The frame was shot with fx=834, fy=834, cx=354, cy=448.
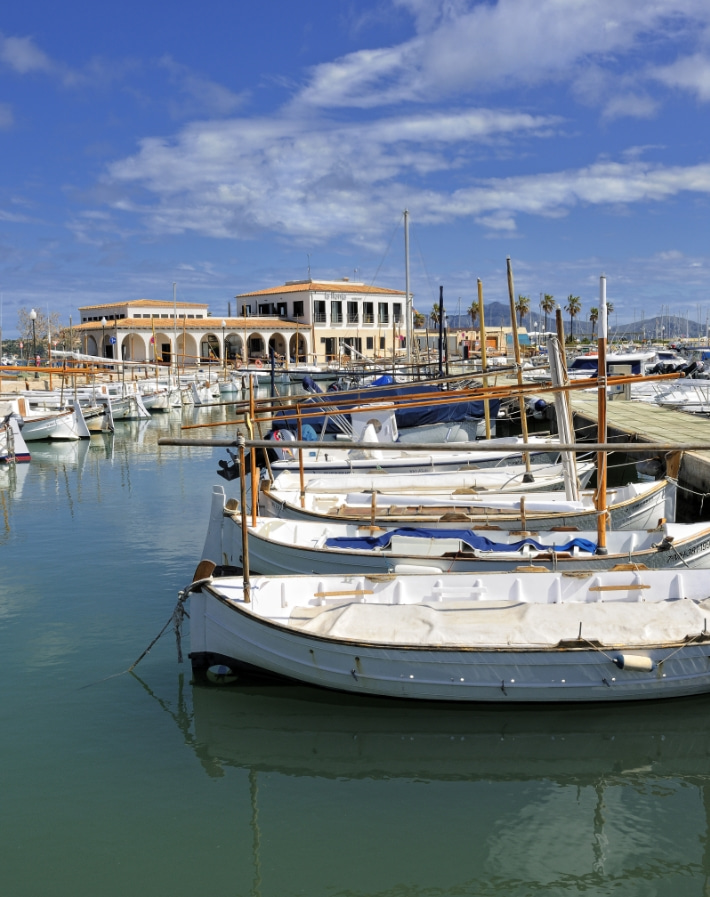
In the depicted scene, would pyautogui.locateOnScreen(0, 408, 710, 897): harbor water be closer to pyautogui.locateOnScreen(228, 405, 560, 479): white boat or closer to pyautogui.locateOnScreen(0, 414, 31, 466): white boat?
pyautogui.locateOnScreen(228, 405, 560, 479): white boat

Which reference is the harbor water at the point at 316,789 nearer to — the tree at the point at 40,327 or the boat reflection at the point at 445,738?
the boat reflection at the point at 445,738

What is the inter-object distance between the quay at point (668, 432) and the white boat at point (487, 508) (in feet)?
2.60

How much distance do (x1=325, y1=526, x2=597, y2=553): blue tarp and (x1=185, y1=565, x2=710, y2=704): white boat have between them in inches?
71.0

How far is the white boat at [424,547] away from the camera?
485 inches

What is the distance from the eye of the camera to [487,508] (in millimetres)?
15812

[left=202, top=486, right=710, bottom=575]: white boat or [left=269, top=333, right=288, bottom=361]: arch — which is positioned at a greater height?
[left=269, top=333, right=288, bottom=361]: arch

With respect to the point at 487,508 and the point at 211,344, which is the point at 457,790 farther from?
the point at 211,344

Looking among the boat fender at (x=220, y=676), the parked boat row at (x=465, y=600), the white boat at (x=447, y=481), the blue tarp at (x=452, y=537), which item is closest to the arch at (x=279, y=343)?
the white boat at (x=447, y=481)

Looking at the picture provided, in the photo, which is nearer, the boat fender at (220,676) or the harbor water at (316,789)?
the harbor water at (316,789)

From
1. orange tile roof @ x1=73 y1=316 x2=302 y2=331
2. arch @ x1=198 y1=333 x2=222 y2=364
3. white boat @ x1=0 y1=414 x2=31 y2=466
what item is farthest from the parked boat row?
arch @ x1=198 y1=333 x2=222 y2=364

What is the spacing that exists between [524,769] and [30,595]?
393 inches

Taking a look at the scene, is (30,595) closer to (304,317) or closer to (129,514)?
(129,514)

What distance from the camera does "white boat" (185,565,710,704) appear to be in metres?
9.37

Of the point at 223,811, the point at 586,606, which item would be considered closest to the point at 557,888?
the point at 223,811
